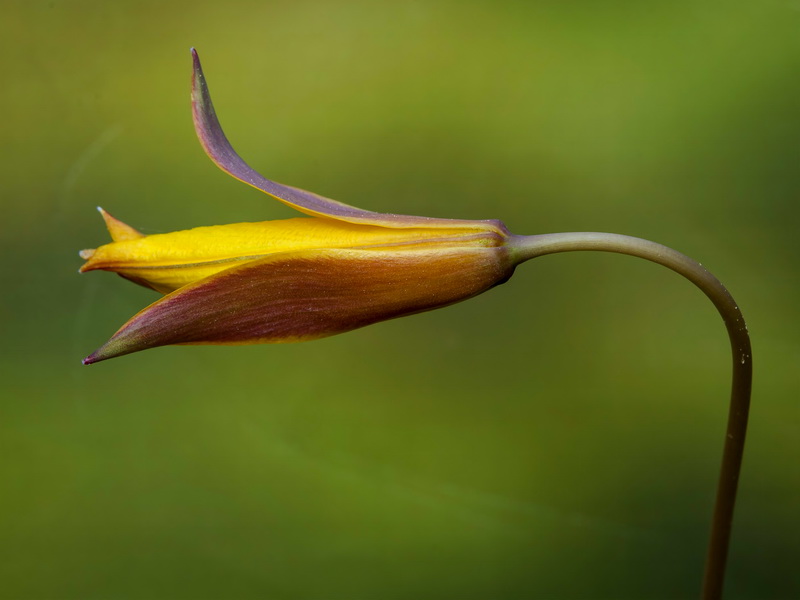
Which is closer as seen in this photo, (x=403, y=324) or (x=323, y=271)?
(x=323, y=271)

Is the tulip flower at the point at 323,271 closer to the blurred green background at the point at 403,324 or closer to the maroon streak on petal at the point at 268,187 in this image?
the maroon streak on petal at the point at 268,187

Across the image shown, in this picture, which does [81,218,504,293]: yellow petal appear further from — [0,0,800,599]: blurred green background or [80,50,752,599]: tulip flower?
[0,0,800,599]: blurred green background

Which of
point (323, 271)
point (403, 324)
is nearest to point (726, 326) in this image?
point (323, 271)

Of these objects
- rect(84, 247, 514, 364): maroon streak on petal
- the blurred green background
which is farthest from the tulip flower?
the blurred green background

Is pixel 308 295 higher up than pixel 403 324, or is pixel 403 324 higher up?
pixel 403 324

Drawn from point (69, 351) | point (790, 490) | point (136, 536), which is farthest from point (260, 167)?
point (790, 490)

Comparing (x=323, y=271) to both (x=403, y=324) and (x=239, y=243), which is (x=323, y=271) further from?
(x=403, y=324)
